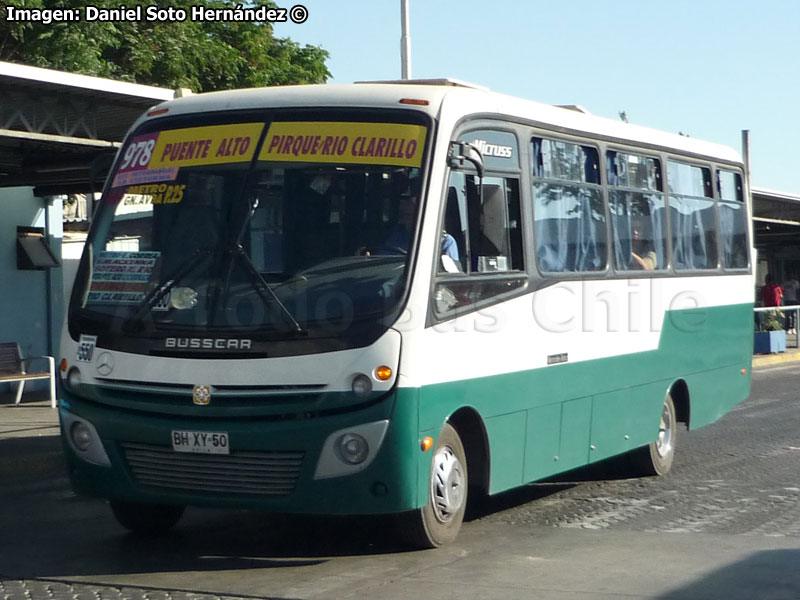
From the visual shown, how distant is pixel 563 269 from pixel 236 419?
9.75 ft

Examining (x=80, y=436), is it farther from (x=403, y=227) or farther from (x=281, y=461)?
(x=403, y=227)

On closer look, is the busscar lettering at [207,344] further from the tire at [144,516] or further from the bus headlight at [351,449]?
the tire at [144,516]

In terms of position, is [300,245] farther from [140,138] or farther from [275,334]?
[140,138]

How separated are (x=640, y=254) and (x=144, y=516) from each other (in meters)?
4.66

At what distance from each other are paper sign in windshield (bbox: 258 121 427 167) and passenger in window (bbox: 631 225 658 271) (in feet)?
11.0

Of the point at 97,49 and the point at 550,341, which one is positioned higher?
the point at 97,49

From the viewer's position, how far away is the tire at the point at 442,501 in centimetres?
761

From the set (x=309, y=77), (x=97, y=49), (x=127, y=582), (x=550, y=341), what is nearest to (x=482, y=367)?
(x=550, y=341)

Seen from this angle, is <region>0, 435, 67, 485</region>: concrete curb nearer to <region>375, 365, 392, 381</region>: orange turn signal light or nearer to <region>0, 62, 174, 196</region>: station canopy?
<region>0, 62, 174, 196</region>: station canopy

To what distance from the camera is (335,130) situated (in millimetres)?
7848

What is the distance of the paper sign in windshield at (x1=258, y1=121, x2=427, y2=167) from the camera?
773 centimetres

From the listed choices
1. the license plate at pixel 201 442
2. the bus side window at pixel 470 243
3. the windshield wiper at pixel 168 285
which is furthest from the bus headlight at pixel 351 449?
the windshield wiper at pixel 168 285

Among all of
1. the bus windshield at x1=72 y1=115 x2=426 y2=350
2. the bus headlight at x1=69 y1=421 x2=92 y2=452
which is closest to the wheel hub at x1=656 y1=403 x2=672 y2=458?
the bus windshield at x1=72 y1=115 x2=426 y2=350

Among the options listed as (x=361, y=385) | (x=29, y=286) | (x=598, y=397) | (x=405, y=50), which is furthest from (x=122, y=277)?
(x=405, y=50)
